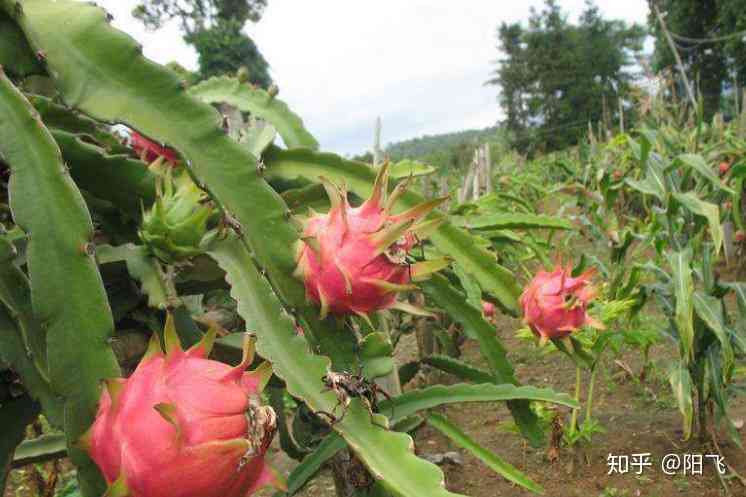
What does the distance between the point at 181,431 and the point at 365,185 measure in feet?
1.98

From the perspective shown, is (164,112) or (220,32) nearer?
(164,112)

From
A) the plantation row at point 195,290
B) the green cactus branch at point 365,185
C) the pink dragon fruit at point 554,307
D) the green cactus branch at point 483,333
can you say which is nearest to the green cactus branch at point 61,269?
the plantation row at point 195,290

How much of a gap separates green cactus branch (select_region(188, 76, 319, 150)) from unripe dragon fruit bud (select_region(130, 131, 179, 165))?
157 millimetres

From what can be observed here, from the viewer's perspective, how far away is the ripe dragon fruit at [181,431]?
45 centimetres

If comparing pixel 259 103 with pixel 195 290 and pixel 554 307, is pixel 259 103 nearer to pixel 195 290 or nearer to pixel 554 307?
pixel 195 290

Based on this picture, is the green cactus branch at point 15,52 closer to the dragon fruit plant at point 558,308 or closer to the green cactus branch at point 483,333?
the green cactus branch at point 483,333

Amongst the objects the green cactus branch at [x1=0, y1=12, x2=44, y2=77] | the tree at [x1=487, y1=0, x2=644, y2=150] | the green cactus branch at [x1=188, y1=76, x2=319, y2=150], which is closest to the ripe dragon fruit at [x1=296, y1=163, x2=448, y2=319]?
the green cactus branch at [x1=0, y1=12, x2=44, y2=77]

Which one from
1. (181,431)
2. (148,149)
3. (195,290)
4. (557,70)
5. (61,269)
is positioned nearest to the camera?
(181,431)

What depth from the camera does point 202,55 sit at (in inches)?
648

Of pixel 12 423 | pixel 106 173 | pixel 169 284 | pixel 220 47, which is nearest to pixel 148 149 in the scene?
pixel 106 173

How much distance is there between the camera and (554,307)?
1.12 meters

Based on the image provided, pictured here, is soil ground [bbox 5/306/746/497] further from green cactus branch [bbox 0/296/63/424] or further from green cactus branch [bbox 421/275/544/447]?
green cactus branch [bbox 0/296/63/424]

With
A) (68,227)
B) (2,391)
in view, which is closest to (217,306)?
(2,391)

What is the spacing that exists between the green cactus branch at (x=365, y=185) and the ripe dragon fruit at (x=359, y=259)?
0.30 meters
